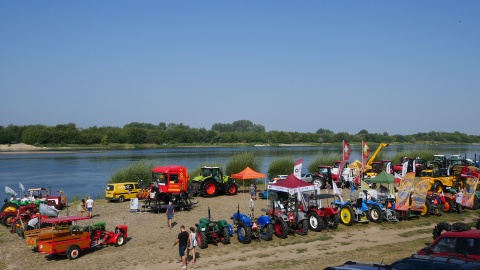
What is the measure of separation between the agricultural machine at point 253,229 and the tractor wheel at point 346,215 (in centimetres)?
357

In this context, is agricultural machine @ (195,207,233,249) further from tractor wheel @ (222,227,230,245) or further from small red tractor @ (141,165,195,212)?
small red tractor @ (141,165,195,212)

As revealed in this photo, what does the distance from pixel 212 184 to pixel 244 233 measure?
456 inches

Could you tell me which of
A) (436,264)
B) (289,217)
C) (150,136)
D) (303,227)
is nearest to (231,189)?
(289,217)

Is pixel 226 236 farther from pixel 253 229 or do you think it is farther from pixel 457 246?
pixel 457 246

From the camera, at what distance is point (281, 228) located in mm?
14445

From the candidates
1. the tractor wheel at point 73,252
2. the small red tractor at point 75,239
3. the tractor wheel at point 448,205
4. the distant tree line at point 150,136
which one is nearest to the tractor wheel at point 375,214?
the tractor wheel at point 448,205

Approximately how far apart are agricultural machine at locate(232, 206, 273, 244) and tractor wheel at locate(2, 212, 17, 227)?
9.53m

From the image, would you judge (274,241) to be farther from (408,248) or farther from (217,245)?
(408,248)

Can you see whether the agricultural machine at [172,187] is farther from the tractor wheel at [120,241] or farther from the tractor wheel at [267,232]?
the tractor wheel at [267,232]

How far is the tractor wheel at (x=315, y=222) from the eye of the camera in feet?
49.8

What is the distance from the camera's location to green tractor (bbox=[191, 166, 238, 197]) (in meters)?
24.9

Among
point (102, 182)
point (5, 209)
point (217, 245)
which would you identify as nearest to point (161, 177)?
point (5, 209)

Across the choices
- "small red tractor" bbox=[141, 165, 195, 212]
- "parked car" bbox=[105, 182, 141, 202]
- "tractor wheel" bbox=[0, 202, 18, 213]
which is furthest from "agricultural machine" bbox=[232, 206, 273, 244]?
"parked car" bbox=[105, 182, 141, 202]

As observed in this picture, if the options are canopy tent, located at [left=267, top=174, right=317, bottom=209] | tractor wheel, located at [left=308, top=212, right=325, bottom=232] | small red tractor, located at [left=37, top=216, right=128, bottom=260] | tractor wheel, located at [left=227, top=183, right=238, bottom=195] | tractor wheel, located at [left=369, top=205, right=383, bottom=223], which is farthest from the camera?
tractor wheel, located at [left=227, top=183, right=238, bottom=195]
